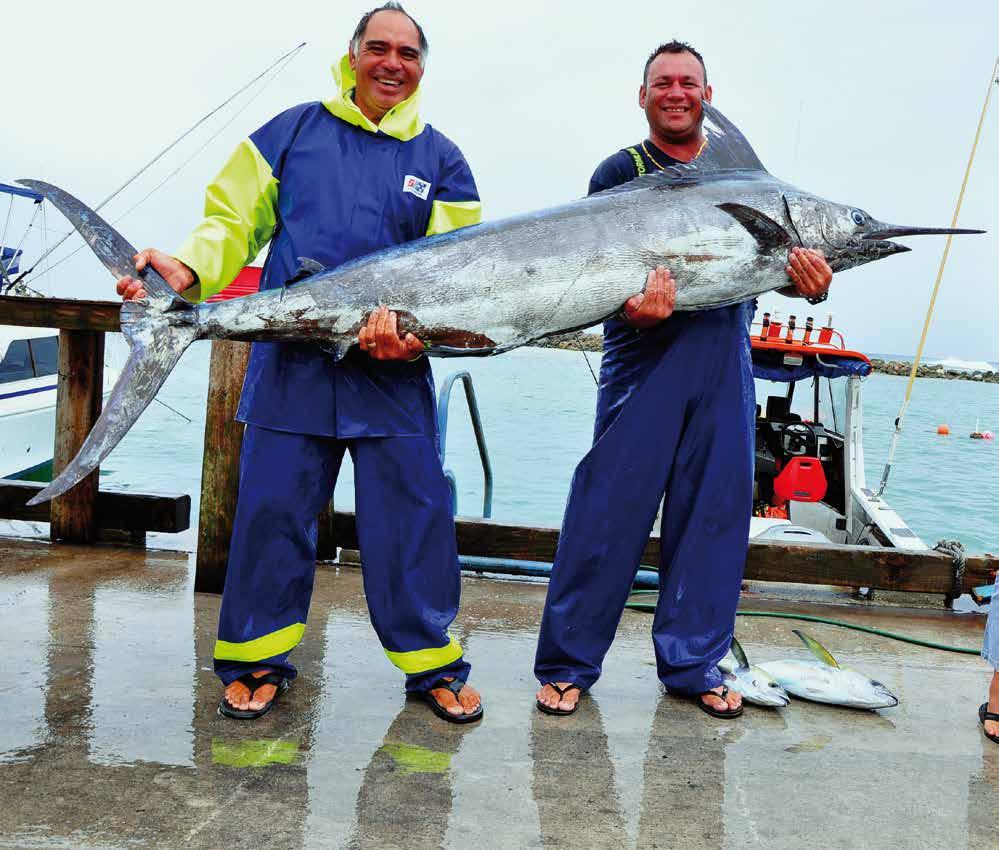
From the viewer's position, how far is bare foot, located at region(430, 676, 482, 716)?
2.94 metres

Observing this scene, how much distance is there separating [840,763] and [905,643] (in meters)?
1.56

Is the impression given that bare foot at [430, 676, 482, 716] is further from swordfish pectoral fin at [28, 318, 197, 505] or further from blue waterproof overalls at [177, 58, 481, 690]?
swordfish pectoral fin at [28, 318, 197, 505]

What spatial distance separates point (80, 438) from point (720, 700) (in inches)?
132

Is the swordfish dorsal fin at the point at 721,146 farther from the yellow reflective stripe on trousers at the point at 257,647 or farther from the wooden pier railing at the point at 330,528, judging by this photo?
the wooden pier railing at the point at 330,528

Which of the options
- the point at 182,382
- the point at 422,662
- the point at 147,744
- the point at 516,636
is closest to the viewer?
the point at 147,744

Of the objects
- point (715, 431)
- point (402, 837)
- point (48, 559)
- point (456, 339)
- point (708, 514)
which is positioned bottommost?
point (48, 559)

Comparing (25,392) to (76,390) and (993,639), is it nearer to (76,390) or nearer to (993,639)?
(76,390)

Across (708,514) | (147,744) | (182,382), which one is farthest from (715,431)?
(182,382)

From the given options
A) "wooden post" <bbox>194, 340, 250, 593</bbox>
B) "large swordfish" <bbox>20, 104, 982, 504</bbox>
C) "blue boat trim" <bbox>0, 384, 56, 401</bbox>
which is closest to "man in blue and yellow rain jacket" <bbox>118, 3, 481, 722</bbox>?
"large swordfish" <bbox>20, 104, 982, 504</bbox>

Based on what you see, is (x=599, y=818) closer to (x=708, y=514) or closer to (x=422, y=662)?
(x=422, y=662)

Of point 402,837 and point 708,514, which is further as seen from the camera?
point 708,514

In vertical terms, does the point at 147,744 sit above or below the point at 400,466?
below

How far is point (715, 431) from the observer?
316cm

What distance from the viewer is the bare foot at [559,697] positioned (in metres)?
3.04
